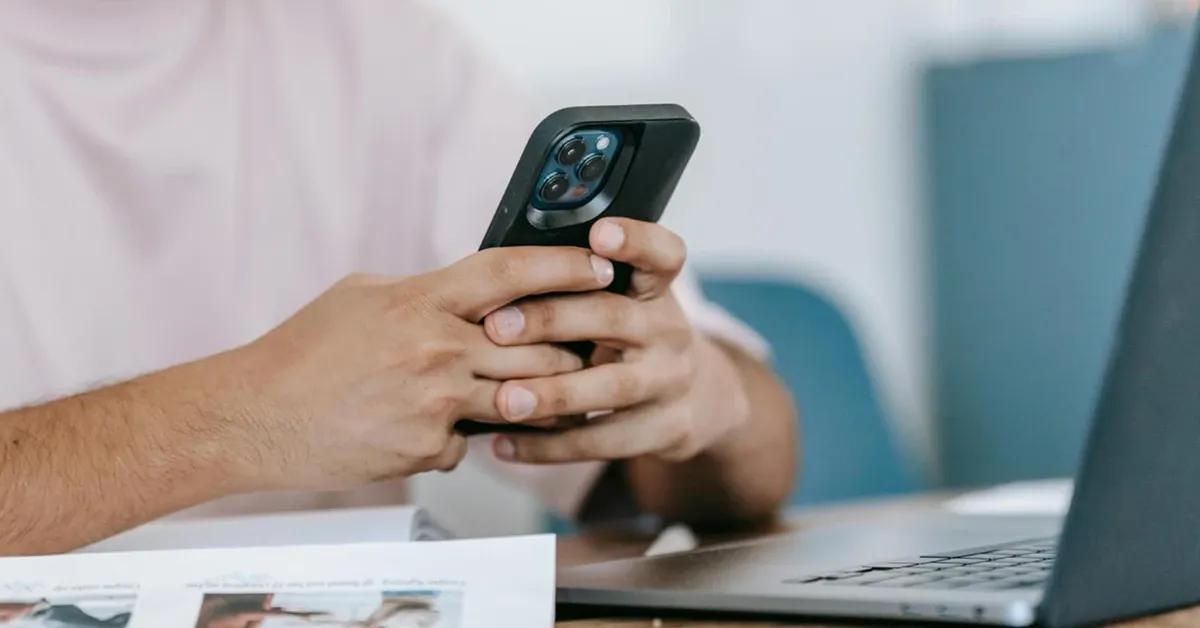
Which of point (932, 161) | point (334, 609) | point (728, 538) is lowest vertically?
point (334, 609)

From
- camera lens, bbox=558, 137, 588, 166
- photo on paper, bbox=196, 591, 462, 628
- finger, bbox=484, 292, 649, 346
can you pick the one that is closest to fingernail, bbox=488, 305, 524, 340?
finger, bbox=484, 292, 649, 346

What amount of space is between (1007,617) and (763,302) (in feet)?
4.35

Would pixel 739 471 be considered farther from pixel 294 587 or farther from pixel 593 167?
pixel 294 587

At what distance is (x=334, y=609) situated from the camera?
576mm

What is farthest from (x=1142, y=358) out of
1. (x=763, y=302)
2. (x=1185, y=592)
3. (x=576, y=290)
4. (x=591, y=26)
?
(x=591, y=26)

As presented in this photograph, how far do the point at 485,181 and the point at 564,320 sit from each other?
0.42 metres

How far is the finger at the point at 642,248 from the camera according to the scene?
2.54ft

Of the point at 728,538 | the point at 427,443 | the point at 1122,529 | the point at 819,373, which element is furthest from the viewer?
the point at 819,373

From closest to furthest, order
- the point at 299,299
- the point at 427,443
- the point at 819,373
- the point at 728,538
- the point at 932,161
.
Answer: the point at 427,443 < the point at 728,538 < the point at 299,299 < the point at 819,373 < the point at 932,161

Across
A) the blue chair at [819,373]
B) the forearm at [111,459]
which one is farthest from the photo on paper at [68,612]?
the blue chair at [819,373]

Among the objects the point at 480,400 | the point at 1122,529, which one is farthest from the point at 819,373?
the point at 1122,529

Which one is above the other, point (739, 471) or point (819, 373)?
point (819, 373)

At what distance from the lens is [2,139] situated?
1.01 m

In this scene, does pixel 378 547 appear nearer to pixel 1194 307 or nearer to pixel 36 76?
pixel 1194 307
